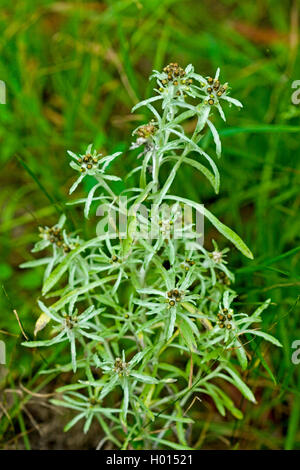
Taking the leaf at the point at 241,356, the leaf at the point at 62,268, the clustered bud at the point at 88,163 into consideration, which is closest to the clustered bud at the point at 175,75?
the clustered bud at the point at 88,163

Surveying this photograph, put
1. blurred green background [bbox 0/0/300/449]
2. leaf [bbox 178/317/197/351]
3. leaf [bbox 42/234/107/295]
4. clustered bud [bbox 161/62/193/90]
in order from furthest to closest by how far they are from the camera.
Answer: blurred green background [bbox 0/0/300/449], leaf [bbox 42/234/107/295], leaf [bbox 178/317/197/351], clustered bud [bbox 161/62/193/90]

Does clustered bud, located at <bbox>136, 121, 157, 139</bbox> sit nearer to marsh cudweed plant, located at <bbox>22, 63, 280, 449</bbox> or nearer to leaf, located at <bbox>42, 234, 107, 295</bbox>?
marsh cudweed plant, located at <bbox>22, 63, 280, 449</bbox>

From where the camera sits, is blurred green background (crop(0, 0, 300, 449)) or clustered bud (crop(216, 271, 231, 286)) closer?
clustered bud (crop(216, 271, 231, 286))

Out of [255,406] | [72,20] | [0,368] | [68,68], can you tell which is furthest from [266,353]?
[72,20]

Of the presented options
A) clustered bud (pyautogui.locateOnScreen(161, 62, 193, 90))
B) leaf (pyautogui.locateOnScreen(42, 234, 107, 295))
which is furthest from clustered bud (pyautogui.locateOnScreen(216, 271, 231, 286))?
clustered bud (pyautogui.locateOnScreen(161, 62, 193, 90))

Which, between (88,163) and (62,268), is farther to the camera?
(62,268)

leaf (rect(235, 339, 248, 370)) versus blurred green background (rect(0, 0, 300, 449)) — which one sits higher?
blurred green background (rect(0, 0, 300, 449))

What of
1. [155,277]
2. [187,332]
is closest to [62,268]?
[155,277]

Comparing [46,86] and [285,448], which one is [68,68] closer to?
[46,86]

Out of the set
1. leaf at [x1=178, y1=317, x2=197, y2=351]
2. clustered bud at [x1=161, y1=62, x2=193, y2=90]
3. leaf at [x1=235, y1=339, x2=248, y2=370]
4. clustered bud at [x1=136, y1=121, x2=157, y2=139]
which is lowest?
leaf at [x1=235, y1=339, x2=248, y2=370]

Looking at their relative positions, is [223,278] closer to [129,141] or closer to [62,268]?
[62,268]
